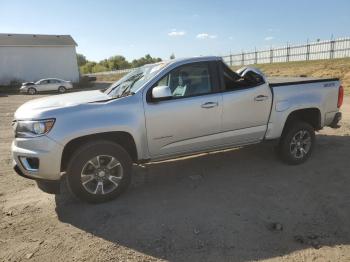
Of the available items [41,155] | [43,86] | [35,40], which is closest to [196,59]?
[41,155]

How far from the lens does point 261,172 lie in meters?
5.83

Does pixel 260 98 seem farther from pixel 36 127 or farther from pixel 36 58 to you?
pixel 36 58

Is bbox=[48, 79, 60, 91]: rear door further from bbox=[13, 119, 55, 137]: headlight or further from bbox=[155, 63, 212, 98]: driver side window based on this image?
bbox=[13, 119, 55, 137]: headlight

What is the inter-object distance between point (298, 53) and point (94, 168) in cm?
3709

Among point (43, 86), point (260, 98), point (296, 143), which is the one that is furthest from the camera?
point (43, 86)

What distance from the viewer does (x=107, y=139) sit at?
479 cm

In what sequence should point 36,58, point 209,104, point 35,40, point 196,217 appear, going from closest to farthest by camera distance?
1. point 196,217
2. point 209,104
3. point 36,58
4. point 35,40

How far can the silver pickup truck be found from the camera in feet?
14.5

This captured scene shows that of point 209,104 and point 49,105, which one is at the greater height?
point 49,105

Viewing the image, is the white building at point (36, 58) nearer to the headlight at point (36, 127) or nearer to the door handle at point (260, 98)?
the headlight at point (36, 127)

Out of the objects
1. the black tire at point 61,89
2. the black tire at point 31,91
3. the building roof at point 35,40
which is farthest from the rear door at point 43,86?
the building roof at point 35,40

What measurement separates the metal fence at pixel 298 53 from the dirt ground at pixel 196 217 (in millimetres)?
22140

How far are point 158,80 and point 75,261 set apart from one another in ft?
8.39

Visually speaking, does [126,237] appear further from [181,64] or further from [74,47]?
[74,47]
